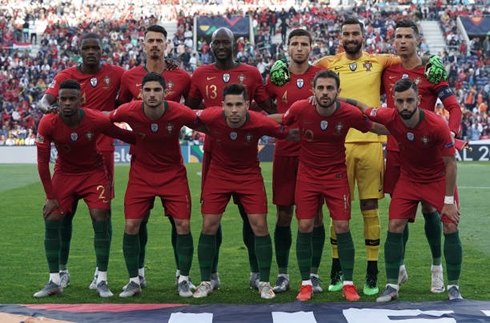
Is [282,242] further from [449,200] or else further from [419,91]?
[419,91]

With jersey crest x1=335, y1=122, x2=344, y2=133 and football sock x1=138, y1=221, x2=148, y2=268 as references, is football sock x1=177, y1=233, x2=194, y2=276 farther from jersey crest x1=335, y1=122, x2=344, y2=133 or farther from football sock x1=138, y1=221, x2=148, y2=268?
jersey crest x1=335, y1=122, x2=344, y2=133

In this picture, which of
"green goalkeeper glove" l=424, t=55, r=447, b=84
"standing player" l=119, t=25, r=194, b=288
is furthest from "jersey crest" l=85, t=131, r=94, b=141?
"green goalkeeper glove" l=424, t=55, r=447, b=84

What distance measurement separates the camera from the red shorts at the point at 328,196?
6.71m

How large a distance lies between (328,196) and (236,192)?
2.87 ft

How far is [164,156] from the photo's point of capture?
695 cm

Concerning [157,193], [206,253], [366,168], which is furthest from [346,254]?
[157,193]

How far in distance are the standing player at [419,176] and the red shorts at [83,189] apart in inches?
104

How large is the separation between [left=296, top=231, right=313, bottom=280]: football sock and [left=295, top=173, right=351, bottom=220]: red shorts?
0.20 m

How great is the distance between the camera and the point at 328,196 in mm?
6742

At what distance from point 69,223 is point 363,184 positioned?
9.98 ft

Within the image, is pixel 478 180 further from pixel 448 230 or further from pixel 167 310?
pixel 167 310

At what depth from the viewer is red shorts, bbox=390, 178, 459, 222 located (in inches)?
260

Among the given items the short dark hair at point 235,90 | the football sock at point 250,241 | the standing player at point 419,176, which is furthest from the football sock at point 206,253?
the standing player at point 419,176

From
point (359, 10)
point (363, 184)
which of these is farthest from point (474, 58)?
point (363, 184)
